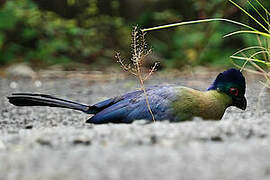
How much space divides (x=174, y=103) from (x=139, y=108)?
216 mm

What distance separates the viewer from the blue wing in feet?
9.25

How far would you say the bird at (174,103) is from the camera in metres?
2.78

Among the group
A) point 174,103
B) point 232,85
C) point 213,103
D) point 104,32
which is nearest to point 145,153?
point 174,103

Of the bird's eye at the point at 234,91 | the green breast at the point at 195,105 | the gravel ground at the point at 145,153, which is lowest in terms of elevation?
the gravel ground at the point at 145,153

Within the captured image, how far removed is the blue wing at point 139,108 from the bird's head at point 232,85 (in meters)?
0.28

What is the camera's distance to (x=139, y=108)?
2.88m

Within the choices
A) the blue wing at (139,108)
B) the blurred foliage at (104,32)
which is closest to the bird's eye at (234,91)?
the blue wing at (139,108)

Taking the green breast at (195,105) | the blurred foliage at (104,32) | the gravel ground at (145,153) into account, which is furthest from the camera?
the blurred foliage at (104,32)

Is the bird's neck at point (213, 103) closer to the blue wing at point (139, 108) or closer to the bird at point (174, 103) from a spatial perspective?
the bird at point (174, 103)

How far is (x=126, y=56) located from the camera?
8.49 m

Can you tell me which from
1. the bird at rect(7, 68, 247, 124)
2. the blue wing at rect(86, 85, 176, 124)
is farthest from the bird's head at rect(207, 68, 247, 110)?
the blue wing at rect(86, 85, 176, 124)

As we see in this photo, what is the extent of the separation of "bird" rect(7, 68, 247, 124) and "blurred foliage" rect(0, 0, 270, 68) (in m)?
4.63

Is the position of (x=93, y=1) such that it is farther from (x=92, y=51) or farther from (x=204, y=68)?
(x=204, y=68)

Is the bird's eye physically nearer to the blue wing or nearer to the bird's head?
the bird's head
